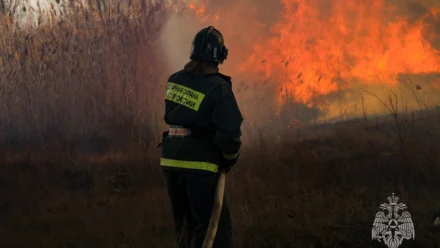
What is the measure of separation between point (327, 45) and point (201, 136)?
710 cm

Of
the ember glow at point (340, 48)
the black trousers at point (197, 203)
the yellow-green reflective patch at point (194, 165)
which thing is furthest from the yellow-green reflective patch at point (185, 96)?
the ember glow at point (340, 48)

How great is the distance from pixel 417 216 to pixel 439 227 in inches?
12.3

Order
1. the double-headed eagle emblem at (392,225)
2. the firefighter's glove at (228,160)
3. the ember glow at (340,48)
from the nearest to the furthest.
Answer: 1. the firefighter's glove at (228,160)
2. the double-headed eagle emblem at (392,225)
3. the ember glow at (340,48)

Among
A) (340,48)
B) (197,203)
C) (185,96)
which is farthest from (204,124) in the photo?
(340,48)

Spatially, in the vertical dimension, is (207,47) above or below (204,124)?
above

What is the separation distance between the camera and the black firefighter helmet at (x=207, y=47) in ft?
11.9

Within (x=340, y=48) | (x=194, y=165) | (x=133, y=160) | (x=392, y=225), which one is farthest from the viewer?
(x=340, y=48)

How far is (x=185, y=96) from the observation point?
3.59 m

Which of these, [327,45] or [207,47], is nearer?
[207,47]

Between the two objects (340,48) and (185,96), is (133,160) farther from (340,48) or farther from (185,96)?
(340,48)

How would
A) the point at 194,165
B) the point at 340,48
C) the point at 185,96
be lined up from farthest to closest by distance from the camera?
the point at 340,48, the point at 185,96, the point at 194,165

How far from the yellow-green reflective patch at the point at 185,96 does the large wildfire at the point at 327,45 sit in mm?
6471

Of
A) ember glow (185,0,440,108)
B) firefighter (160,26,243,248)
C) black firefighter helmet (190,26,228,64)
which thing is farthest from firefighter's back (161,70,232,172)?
ember glow (185,0,440,108)

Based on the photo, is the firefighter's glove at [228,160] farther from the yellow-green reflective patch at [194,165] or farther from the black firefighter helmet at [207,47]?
the black firefighter helmet at [207,47]
